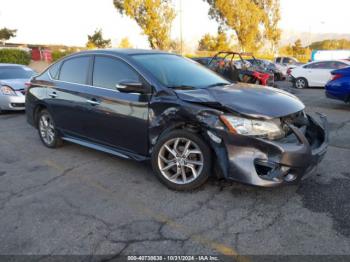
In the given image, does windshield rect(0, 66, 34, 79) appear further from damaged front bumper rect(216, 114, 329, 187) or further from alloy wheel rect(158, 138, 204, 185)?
damaged front bumper rect(216, 114, 329, 187)

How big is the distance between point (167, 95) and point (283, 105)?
1.26 m

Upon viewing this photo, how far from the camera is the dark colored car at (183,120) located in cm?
320

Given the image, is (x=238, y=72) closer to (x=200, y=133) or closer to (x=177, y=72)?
(x=177, y=72)

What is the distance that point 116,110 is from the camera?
406 cm

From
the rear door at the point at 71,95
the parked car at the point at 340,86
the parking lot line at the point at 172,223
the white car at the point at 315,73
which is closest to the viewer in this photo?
the parking lot line at the point at 172,223

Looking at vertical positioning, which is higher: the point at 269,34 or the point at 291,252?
the point at 269,34

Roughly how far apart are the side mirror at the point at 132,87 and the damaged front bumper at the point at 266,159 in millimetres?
1137

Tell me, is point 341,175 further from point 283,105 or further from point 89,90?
point 89,90

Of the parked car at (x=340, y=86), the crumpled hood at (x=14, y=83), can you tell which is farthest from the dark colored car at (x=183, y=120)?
the parked car at (x=340, y=86)

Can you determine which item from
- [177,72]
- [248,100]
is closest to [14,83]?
[177,72]

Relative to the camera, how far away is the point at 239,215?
3.16 m

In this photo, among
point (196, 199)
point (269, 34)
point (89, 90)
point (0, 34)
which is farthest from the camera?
point (0, 34)

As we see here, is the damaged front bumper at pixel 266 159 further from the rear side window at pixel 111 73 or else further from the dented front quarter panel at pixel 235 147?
the rear side window at pixel 111 73

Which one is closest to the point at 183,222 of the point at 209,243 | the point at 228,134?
the point at 209,243
